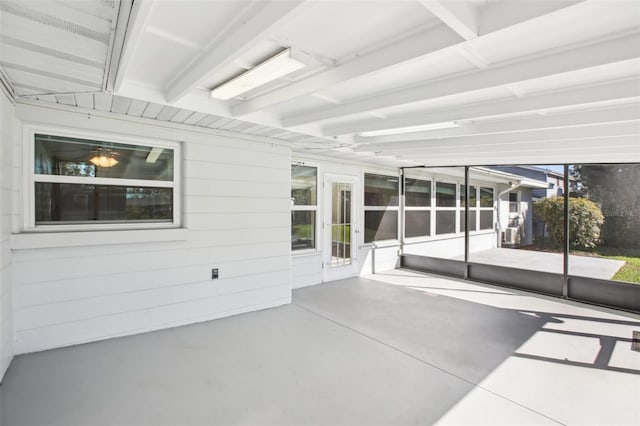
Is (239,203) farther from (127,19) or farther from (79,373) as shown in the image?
(127,19)

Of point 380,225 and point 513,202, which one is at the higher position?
point 513,202

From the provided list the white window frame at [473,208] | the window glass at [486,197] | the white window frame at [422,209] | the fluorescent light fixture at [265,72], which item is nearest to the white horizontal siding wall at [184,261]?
the fluorescent light fixture at [265,72]

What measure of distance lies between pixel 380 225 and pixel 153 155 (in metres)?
4.80

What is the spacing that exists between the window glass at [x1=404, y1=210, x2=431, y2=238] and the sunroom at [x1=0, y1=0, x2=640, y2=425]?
7.49 feet

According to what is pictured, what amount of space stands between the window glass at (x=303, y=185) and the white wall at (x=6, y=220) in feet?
11.3

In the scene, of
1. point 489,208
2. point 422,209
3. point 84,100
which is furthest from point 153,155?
point 489,208

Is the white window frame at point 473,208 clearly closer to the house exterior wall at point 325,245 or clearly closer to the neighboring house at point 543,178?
the neighboring house at point 543,178

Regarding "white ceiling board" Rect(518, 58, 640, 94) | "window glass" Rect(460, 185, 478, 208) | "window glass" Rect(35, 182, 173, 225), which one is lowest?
"window glass" Rect(35, 182, 173, 225)

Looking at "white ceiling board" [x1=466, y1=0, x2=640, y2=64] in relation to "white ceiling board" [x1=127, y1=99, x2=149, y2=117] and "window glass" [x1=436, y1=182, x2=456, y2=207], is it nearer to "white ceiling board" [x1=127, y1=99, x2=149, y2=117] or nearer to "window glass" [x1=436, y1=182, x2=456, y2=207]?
"white ceiling board" [x1=127, y1=99, x2=149, y2=117]

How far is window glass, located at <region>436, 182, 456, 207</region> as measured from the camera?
8.26 m

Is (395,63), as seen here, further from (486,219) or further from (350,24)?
(486,219)

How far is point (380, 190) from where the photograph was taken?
708 centimetres

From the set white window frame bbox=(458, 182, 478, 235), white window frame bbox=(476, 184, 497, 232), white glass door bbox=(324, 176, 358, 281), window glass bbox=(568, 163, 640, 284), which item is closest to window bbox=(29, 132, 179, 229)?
white glass door bbox=(324, 176, 358, 281)

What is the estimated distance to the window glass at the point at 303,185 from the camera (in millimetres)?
5465
